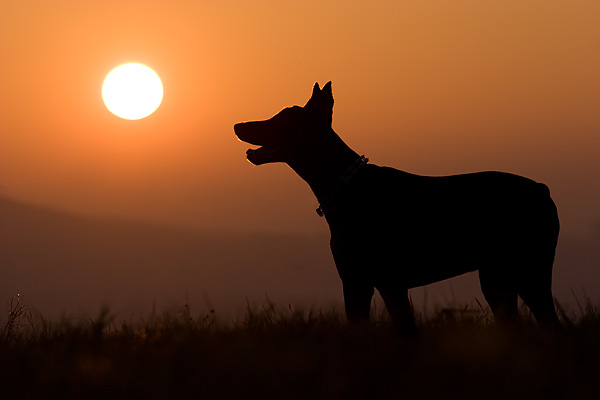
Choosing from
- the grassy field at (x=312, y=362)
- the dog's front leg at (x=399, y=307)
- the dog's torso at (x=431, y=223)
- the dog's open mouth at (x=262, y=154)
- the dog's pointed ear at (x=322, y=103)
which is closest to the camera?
the grassy field at (x=312, y=362)

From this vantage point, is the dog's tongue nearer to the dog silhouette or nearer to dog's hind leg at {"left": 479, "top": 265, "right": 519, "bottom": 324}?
the dog silhouette

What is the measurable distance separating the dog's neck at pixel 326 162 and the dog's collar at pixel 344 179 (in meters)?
0.05

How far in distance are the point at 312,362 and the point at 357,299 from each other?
214 centimetres

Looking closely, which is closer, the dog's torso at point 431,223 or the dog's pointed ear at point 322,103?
the dog's torso at point 431,223

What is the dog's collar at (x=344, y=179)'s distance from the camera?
710 cm

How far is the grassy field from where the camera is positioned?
4.21 metres

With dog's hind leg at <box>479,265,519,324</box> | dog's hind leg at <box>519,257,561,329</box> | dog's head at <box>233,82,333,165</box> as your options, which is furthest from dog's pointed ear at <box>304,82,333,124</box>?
dog's hind leg at <box>519,257,561,329</box>

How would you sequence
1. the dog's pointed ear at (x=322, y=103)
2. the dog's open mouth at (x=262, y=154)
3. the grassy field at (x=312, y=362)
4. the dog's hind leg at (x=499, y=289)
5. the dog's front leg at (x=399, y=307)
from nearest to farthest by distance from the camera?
the grassy field at (x=312, y=362)
the dog's front leg at (x=399, y=307)
the dog's hind leg at (x=499, y=289)
the dog's pointed ear at (x=322, y=103)
the dog's open mouth at (x=262, y=154)

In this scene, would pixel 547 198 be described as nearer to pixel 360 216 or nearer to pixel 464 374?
pixel 360 216

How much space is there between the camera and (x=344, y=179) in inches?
280

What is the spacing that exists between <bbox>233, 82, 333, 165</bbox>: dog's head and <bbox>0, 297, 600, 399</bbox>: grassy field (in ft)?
6.14

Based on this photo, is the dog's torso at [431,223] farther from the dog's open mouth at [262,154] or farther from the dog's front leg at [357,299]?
the dog's open mouth at [262,154]

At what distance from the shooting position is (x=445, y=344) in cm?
509

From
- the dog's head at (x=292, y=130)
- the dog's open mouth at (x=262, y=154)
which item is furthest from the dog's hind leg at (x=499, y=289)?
the dog's open mouth at (x=262, y=154)
